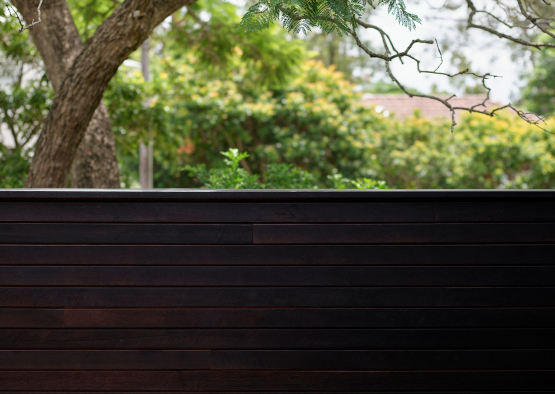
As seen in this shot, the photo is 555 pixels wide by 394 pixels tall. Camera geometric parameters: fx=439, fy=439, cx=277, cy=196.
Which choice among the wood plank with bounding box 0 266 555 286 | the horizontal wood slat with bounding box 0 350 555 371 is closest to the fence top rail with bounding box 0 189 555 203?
the wood plank with bounding box 0 266 555 286

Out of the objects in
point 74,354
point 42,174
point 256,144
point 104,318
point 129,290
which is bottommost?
point 74,354

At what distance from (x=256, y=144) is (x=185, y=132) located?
1.97 metres

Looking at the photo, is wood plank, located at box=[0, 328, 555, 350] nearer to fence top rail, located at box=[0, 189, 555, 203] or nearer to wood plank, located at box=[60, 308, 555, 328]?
wood plank, located at box=[60, 308, 555, 328]

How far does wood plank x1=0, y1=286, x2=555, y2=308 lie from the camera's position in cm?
178

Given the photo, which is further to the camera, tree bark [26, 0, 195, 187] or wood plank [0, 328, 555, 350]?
tree bark [26, 0, 195, 187]

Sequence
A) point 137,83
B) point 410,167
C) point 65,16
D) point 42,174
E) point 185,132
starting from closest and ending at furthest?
1. point 42,174
2. point 65,16
3. point 137,83
4. point 185,132
5. point 410,167

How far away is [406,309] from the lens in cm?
178

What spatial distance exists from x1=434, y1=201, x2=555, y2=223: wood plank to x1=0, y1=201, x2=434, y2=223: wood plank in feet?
0.18

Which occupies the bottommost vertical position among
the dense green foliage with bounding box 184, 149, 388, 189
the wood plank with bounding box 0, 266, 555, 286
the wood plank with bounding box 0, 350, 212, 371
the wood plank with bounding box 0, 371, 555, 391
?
the wood plank with bounding box 0, 371, 555, 391

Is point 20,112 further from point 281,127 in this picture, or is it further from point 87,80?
point 281,127

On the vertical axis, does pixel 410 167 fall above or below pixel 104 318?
above

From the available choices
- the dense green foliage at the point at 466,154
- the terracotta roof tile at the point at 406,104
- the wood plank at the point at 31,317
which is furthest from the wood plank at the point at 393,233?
the terracotta roof tile at the point at 406,104

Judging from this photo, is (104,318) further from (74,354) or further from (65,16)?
(65,16)

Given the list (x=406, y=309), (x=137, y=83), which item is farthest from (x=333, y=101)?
(x=406, y=309)
